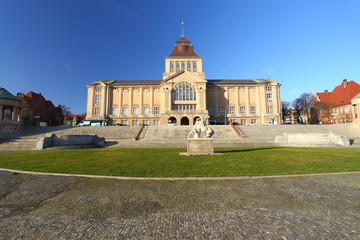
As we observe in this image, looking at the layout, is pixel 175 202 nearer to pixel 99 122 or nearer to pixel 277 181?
pixel 277 181

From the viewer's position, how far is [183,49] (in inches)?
2793

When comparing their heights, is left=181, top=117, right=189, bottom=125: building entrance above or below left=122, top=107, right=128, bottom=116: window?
below

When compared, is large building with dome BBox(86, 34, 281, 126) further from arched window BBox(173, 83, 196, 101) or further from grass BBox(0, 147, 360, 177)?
grass BBox(0, 147, 360, 177)

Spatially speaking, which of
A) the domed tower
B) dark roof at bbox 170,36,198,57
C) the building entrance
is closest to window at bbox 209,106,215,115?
the building entrance

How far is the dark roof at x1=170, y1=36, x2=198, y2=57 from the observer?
68.8 meters

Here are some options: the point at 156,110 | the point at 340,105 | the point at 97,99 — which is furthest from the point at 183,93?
the point at 340,105

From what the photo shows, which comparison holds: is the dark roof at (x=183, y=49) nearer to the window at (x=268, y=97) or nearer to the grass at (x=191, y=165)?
the window at (x=268, y=97)

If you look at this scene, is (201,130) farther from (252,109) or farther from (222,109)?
(252,109)

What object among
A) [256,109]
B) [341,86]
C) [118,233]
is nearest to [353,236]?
[118,233]

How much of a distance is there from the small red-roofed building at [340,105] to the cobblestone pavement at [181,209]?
69.5 m

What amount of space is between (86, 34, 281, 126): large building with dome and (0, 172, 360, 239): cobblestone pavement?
2026 inches

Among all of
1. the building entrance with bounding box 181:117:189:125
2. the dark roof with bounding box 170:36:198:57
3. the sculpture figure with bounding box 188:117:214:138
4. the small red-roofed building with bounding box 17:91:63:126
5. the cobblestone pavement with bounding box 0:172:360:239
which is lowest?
the cobblestone pavement with bounding box 0:172:360:239

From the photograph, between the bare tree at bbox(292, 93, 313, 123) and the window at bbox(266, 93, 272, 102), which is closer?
the window at bbox(266, 93, 272, 102)

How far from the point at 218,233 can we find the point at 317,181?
5.72m
